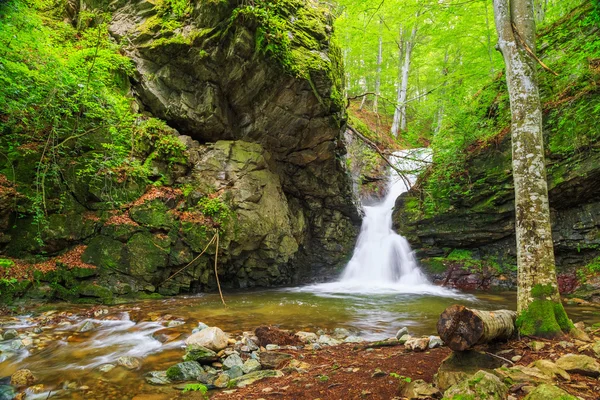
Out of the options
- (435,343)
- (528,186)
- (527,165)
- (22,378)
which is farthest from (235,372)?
Answer: (527,165)

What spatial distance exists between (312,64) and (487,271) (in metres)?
9.12

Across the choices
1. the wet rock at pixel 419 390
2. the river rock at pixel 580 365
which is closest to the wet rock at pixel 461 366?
the wet rock at pixel 419 390

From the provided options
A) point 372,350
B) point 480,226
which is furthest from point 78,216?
point 480,226

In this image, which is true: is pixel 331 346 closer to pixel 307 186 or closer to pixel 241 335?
pixel 241 335

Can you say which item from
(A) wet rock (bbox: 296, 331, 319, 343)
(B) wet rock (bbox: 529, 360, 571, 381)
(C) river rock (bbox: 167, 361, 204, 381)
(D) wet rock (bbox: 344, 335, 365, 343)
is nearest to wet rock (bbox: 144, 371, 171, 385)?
(C) river rock (bbox: 167, 361, 204, 381)

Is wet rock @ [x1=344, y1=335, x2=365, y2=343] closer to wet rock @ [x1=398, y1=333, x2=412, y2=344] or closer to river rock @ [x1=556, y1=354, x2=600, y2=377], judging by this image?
wet rock @ [x1=398, y1=333, x2=412, y2=344]

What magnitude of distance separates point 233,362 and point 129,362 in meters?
1.39

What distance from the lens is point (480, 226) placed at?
1096 centimetres

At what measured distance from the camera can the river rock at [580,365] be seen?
2477 mm

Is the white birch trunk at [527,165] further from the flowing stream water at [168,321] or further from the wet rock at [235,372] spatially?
the wet rock at [235,372]

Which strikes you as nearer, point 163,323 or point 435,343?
point 435,343

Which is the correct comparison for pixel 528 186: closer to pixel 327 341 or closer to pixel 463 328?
pixel 463 328

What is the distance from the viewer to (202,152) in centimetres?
1007

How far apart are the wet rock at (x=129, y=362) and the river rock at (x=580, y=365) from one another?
4609 mm
